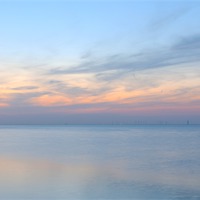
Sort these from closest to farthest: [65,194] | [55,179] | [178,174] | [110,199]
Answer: [110,199] < [65,194] < [55,179] < [178,174]

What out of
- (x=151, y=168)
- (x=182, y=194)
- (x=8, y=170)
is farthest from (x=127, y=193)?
(x=8, y=170)

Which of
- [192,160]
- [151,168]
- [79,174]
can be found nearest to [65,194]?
[79,174]

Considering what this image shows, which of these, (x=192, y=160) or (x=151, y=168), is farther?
(x=192, y=160)

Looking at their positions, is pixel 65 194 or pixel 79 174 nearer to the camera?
pixel 65 194

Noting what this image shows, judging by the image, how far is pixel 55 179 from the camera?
659 inches

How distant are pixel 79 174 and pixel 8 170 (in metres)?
4.62

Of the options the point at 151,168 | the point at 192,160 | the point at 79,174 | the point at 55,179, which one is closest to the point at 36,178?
the point at 55,179

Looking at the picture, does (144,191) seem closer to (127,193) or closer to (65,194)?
(127,193)

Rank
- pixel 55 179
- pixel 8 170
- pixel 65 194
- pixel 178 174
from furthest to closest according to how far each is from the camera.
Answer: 1. pixel 8 170
2. pixel 178 174
3. pixel 55 179
4. pixel 65 194

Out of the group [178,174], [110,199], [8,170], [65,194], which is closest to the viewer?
[110,199]

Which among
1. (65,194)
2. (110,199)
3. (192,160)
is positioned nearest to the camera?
(110,199)

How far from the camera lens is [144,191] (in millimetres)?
13812

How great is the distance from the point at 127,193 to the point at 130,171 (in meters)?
5.64

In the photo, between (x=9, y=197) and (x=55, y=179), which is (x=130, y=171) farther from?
(x=9, y=197)
